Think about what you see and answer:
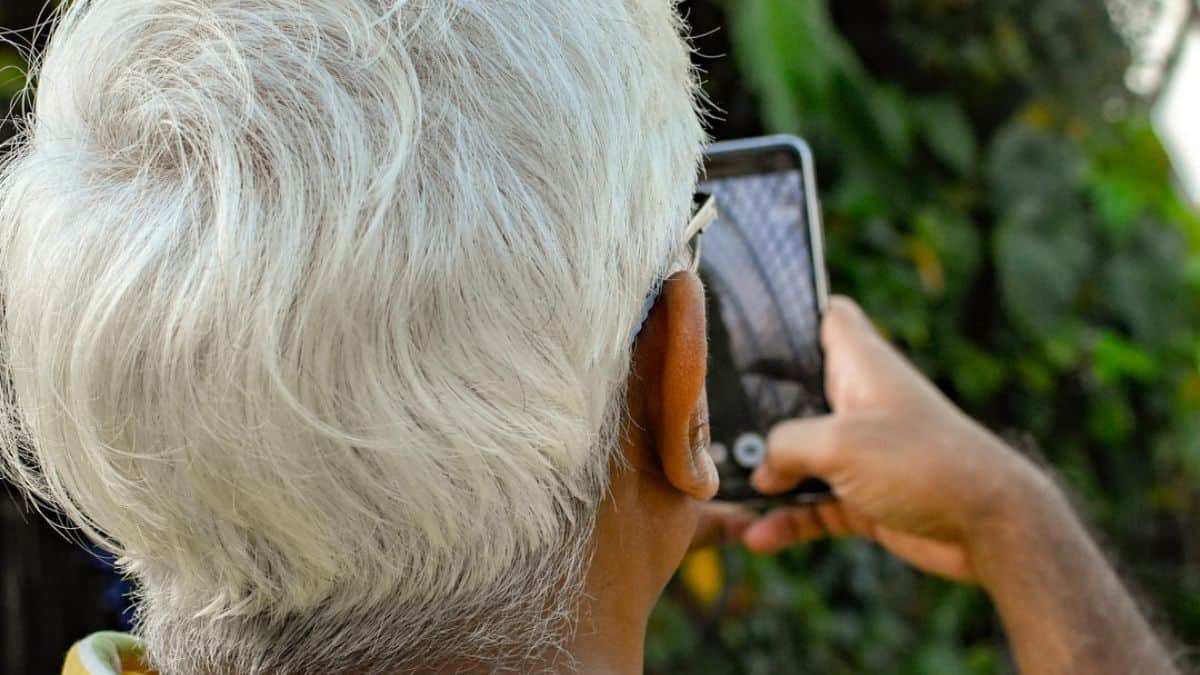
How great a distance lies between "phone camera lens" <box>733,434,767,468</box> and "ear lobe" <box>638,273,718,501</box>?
59 cm

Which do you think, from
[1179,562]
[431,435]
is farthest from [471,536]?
[1179,562]

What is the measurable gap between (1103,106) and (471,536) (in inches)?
147

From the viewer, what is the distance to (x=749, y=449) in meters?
1.79

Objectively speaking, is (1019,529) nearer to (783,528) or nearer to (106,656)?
(783,528)

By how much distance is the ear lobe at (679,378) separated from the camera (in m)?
1.11

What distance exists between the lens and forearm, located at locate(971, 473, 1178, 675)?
1671 mm

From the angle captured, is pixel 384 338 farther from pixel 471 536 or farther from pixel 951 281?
pixel 951 281

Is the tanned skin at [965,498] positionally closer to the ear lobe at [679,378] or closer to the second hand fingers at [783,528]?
the second hand fingers at [783,528]

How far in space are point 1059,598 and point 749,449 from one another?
48 cm

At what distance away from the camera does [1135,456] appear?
13.7 feet

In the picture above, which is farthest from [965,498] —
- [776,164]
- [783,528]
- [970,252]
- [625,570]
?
[970,252]

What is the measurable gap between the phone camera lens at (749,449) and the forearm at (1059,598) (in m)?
0.35

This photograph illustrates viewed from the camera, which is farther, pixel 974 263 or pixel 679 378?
pixel 974 263

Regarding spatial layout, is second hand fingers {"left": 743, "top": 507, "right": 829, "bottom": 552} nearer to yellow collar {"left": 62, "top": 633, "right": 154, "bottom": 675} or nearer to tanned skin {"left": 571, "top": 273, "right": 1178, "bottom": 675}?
tanned skin {"left": 571, "top": 273, "right": 1178, "bottom": 675}
